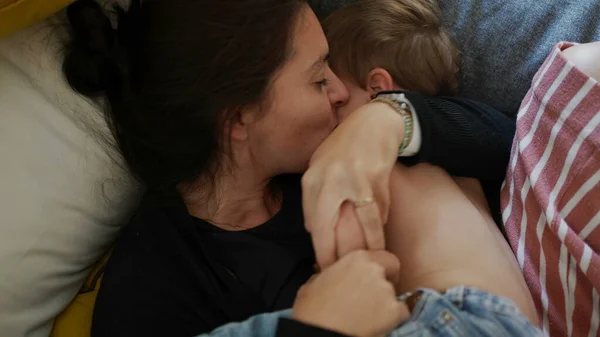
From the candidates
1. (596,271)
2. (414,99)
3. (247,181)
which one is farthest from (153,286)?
(596,271)

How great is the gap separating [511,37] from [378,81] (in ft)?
0.74

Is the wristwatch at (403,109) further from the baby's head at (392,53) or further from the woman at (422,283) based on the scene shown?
the baby's head at (392,53)

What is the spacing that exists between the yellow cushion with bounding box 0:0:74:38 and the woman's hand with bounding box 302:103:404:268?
1.25 ft

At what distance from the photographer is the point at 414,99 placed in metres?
0.87

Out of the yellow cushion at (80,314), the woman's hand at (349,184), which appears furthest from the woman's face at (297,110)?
the yellow cushion at (80,314)

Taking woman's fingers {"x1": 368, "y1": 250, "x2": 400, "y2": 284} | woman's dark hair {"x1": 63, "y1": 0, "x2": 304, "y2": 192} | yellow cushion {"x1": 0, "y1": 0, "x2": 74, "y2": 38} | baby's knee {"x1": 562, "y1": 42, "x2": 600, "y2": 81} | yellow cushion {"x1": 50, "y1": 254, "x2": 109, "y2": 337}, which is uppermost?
yellow cushion {"x1": 0, "y1": 0, "x2": 74, "y2": 38}

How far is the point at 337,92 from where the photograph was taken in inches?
38.6

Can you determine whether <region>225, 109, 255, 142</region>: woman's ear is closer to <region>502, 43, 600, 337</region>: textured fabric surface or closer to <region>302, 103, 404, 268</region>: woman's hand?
<region>302, 103, 404, 268</region>: woman's hand

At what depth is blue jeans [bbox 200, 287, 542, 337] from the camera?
26.7 inches

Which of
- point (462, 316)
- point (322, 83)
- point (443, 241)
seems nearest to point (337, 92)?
point (322, 83)

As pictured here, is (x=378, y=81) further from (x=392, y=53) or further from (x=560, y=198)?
(x=560, y=198)

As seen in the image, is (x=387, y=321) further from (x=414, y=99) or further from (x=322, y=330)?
(x=414, y=99)

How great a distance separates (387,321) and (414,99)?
0.31 meters

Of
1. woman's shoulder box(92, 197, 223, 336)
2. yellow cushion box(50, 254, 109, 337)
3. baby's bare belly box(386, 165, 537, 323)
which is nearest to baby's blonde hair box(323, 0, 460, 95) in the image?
baby's bare belly box(386, 165, 537, 323)
